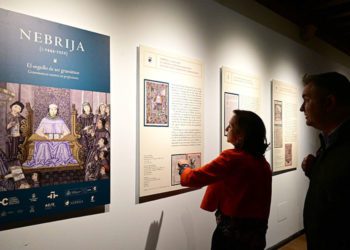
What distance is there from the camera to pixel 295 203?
13.2ft

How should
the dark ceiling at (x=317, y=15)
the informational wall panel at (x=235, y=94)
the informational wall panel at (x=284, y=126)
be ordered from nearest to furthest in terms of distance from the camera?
1. the informational wall panel at (x=235, y=94)
2. the informational wall panel at (x=284, y=126)
3. the dark ceiling at (x=317, y=15)

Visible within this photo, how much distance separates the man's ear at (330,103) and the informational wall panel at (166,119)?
43.0 inches

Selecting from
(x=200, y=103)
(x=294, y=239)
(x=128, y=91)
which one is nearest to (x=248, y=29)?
(x=200, y=103)

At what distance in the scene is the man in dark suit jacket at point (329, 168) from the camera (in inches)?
48.4

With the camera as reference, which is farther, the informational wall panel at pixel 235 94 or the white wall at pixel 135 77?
the informational wall panel at pixel 235 94

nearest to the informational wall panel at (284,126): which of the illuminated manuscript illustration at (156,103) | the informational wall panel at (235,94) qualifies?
the informational wall panel at (235,94)

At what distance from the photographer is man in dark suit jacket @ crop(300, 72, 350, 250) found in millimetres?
1229

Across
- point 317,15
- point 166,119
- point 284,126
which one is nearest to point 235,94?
point 166,119

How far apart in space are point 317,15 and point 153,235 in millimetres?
4034

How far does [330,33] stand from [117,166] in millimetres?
4591

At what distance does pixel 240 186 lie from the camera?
1.81 metres

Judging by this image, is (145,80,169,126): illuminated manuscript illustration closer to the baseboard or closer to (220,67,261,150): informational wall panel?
(220,67,261,150): informational wall panel

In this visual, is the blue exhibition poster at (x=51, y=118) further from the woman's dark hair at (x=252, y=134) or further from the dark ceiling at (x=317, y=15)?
the dark ceiling at (x=317, y=15)

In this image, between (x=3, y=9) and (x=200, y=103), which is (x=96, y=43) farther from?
(x=200, y=103)
